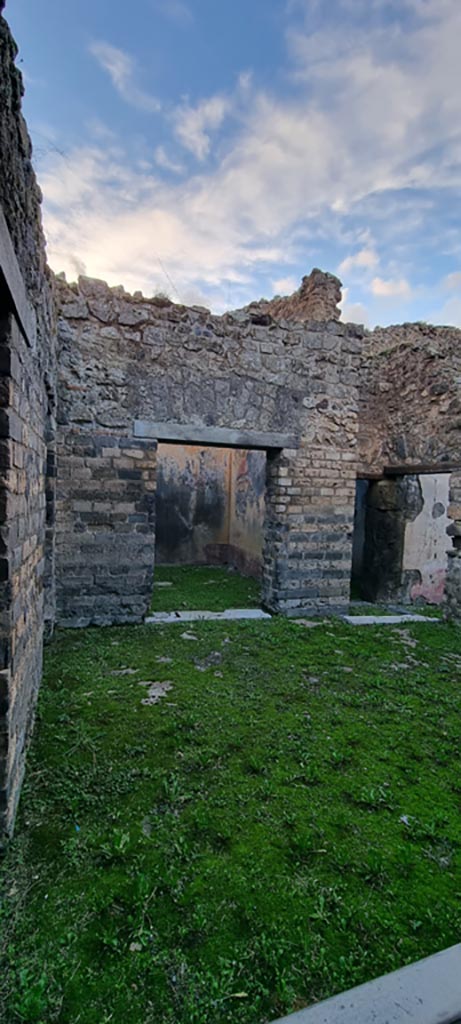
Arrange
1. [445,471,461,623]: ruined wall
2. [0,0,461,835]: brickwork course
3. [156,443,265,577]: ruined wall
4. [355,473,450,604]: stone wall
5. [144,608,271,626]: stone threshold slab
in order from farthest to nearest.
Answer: [156,443,265,577]: ruined wall → [355,473,450,604]: stone wall → [445,471,461,623]: ruined wall → [144,608,271,626]: stone threshold slab → [0,0,461,835]: brickwork course

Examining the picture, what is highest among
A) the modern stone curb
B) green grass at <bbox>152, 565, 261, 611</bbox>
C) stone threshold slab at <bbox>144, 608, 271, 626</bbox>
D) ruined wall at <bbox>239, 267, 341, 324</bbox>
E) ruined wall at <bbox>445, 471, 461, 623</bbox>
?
ruined wall at <bbox>239, 267, 341, 324</bbox>

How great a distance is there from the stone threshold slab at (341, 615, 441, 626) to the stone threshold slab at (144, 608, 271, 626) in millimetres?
1079

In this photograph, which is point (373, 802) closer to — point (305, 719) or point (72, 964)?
point (305, 719)

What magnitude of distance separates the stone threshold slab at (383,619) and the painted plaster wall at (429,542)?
188 cm

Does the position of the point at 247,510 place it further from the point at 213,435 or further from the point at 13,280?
the point at 13,280

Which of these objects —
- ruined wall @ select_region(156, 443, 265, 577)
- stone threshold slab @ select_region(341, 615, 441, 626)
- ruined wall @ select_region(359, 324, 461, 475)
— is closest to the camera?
stone threshold slab @ select_region(341, 615, 441, 626)

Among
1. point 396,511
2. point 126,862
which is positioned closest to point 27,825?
point 126,862

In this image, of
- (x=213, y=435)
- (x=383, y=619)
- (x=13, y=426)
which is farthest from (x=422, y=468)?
(x=13, y=426)

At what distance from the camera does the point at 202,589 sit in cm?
796

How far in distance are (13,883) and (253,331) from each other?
18.1 feet

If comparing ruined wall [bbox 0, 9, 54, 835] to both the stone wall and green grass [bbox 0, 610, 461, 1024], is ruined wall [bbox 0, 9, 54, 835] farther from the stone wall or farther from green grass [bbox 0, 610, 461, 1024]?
the stone wall

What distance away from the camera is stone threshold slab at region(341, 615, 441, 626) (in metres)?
6.05

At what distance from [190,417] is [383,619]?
11.6ft

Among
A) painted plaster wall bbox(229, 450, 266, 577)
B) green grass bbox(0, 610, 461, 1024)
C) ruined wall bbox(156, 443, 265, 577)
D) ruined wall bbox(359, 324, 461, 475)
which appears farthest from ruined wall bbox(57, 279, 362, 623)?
ruined wall bbox(156, 443, 265, 577)
